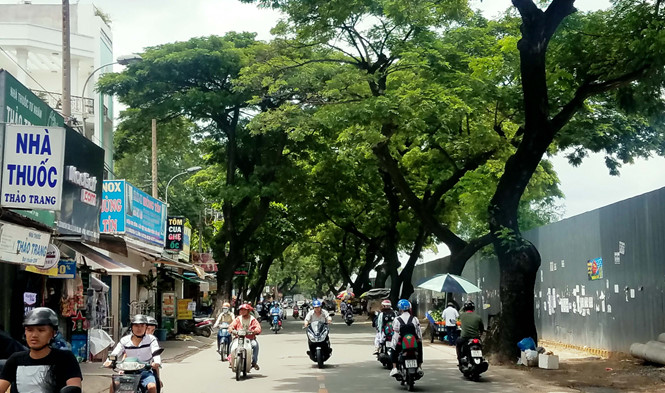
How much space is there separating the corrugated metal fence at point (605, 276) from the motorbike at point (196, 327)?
1394 cm

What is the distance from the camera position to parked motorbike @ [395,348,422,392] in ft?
44.7

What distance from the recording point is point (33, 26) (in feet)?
108

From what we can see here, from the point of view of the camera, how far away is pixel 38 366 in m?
5.68

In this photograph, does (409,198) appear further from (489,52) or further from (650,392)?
(650,392)

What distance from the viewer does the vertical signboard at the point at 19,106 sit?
39.7 ft

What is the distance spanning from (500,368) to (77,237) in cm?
924

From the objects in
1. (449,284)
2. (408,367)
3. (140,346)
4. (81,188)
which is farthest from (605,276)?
(140,346)

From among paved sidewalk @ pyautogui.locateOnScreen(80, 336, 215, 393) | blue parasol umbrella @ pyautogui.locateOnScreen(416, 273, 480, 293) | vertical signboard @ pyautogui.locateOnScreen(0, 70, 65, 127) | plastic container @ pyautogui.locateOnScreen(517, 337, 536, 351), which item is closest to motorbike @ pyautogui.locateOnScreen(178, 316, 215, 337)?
paved sidewalk @ pyautogui.locateOnScreen(80, 336, 215, 393)

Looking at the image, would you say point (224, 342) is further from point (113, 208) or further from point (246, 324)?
point (246, 324)

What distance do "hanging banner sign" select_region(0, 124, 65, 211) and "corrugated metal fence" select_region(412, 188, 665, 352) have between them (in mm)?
11350

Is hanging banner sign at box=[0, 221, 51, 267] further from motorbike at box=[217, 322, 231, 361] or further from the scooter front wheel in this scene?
motorbike at box=[217, 322, 231, 361]

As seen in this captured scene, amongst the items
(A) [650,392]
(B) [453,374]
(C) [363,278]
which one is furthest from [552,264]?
(C) [363,278]

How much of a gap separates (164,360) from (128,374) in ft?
43.5

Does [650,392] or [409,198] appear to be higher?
[409,198]
